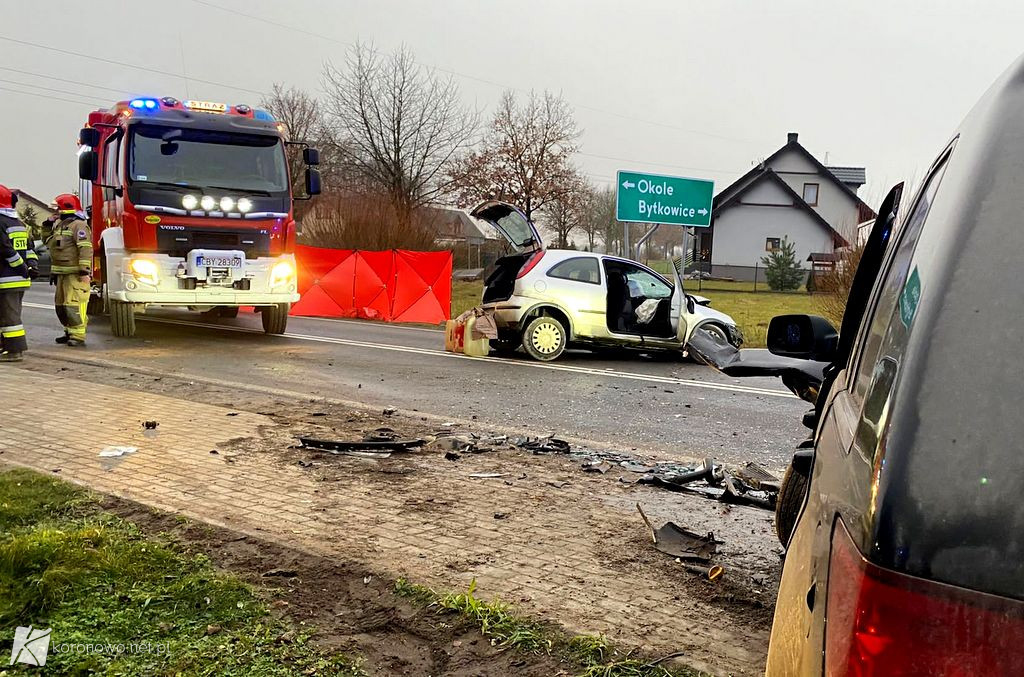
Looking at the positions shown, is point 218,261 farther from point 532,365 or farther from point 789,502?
point 789,502

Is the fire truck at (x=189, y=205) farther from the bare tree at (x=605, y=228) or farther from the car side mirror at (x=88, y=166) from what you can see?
the bare tree at (x=605, y=228)

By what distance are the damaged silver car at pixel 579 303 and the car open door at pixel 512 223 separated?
0.01 meters

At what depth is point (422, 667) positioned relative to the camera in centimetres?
274

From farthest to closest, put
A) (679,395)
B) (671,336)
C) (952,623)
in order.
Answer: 1. (671,336)
2. (679,395)
3. (952,623)

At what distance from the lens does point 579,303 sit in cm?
1162

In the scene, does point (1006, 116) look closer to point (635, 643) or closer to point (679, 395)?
point (635, 643)

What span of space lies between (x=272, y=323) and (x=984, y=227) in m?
13.2

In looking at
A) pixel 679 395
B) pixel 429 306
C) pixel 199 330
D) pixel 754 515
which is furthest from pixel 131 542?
pixel 429 306

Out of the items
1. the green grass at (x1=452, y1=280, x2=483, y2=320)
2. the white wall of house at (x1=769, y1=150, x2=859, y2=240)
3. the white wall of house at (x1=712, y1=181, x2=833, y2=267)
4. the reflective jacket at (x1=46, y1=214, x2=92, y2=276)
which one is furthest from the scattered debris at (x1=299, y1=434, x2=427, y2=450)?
the white wall of house at (x1=769, y1=150, x2=859, y2=240)

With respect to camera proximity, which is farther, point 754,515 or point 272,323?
point 272,323

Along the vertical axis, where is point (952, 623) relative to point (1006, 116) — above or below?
below

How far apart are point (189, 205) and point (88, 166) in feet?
6.23

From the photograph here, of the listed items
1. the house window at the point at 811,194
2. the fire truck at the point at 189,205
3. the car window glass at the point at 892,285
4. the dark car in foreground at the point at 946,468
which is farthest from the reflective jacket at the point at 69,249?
the house window at the point at 811,194

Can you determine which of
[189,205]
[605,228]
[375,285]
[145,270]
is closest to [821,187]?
[605,228]
